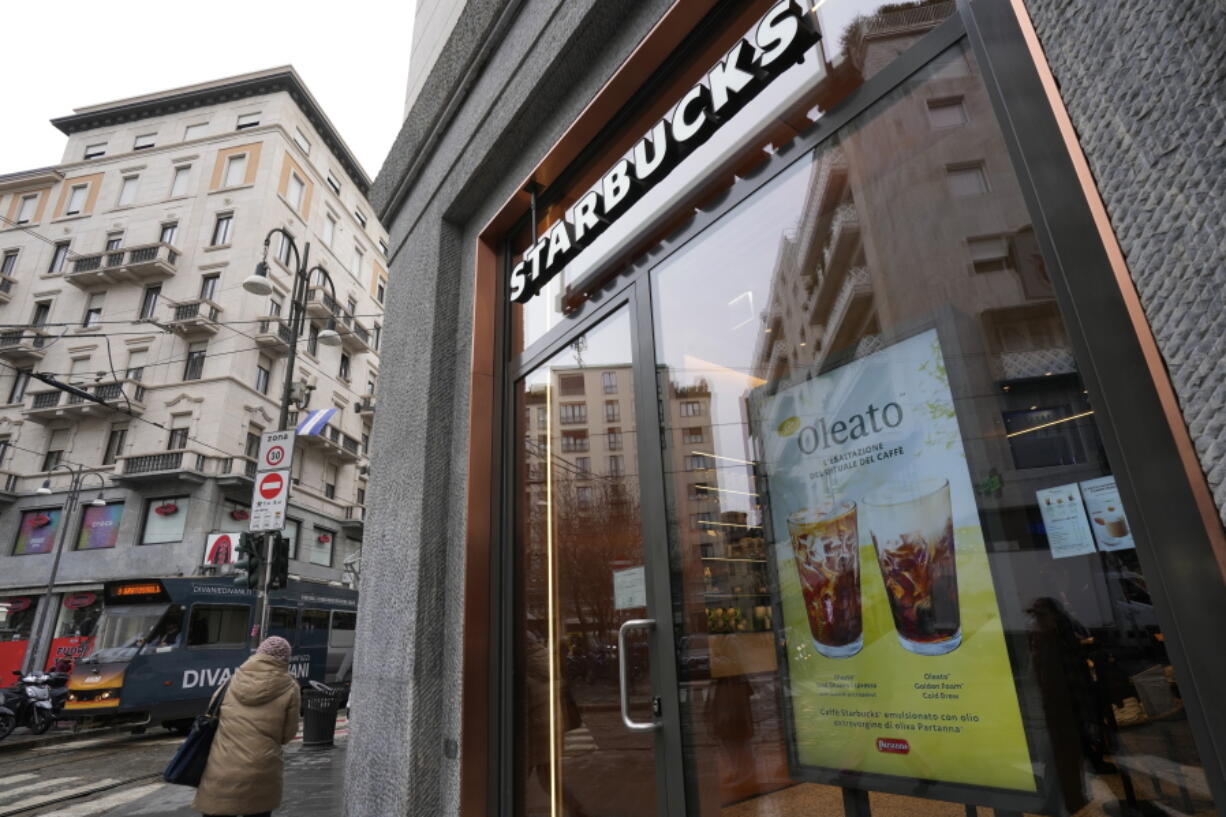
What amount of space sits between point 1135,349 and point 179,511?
1162 inches

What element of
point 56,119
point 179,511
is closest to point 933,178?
point 179,511

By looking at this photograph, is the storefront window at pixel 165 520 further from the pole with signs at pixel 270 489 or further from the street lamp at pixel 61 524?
the pole with signs at pixel 270 489

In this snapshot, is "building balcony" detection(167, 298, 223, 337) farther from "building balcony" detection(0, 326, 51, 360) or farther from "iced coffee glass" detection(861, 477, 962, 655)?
"iced coffee glass" detection(861, 477, 962, 655)

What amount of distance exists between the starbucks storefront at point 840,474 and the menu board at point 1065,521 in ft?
0.04

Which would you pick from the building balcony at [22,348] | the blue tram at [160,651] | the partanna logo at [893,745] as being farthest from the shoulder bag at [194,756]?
the building balcony at [22,348]

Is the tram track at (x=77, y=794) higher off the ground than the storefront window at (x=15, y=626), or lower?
lower

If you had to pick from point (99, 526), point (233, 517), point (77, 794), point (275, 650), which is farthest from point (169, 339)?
point (275, 650)

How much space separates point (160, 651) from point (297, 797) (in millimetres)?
6894

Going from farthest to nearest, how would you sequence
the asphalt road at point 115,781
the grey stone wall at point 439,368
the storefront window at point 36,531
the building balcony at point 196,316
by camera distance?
1. the building balcony at point 196,316
2. the storefront window at point 36,531
3. the asphalt road at point 115,781
4. the grey stone wall at point 439,368

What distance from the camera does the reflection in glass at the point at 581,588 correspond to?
339 centimetres

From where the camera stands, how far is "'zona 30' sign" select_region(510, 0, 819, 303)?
2.96 metres

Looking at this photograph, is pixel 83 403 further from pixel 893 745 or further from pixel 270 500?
pixel 893 745

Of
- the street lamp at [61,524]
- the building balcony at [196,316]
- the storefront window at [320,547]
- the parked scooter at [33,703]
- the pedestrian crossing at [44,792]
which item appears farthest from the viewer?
the storefront window at [320,547]

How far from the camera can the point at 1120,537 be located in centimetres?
178
